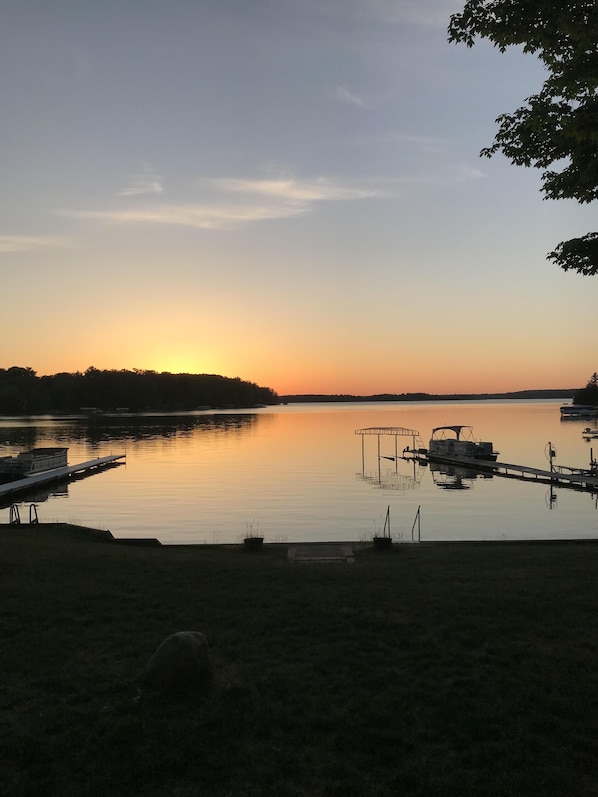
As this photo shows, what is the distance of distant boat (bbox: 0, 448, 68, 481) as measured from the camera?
158 ft

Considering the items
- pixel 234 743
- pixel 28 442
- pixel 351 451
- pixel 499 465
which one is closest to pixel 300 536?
pixel 234 743

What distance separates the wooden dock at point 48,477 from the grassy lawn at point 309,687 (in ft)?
104

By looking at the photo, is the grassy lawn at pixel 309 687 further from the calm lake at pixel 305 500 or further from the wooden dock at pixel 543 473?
the wooden dock at pixel 543 473

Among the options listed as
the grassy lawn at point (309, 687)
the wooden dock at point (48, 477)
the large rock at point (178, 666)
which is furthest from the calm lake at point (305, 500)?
the large rock at point (178, 666)

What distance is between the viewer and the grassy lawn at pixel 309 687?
550 centimetres

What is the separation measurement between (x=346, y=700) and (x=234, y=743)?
4.86 ft

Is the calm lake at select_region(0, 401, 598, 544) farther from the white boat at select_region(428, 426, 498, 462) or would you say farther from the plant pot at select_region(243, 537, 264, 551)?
the plant pot at select_region(243, 537, 264, 551)

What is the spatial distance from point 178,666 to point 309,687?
1.61m

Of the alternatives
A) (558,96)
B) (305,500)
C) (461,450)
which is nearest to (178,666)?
(558,96)

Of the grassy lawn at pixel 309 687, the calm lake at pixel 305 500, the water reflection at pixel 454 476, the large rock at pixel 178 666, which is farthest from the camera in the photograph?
the water reflection at pixel 454 476

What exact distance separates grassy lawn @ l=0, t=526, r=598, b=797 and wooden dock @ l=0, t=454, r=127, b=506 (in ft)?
104

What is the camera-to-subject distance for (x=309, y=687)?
724 cm

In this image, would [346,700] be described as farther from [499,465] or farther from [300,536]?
[499,465]

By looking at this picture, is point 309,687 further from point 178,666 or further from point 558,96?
point 558,96
